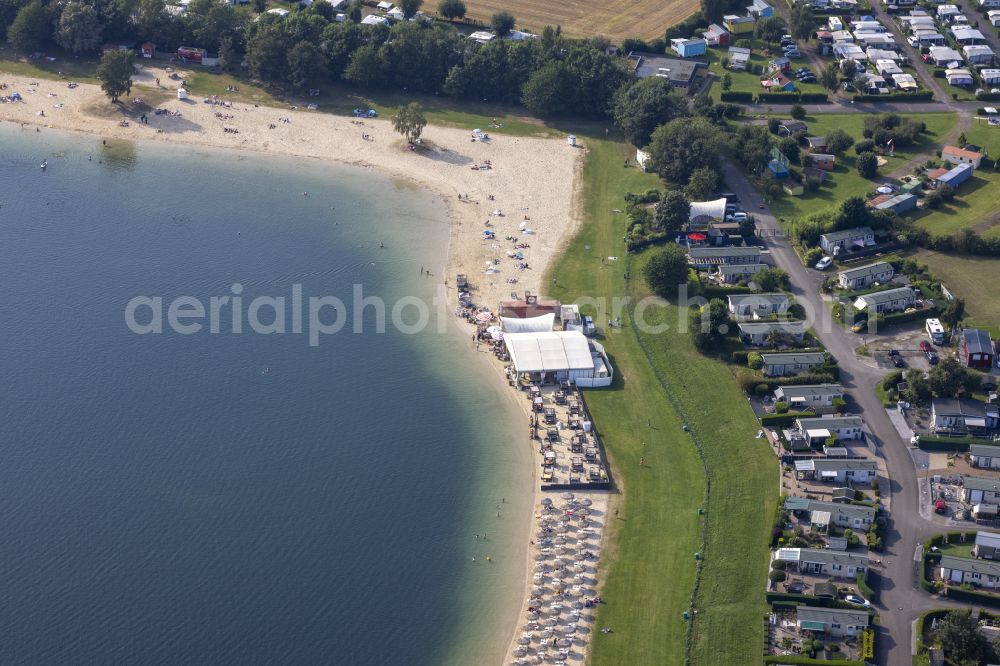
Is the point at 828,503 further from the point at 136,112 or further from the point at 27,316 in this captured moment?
the point at 136,112

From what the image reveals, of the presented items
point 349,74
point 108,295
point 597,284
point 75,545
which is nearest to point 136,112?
point 349,74

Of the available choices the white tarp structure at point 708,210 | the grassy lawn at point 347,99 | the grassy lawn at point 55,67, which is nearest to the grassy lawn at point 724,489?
the white tarp structure at point 708,210

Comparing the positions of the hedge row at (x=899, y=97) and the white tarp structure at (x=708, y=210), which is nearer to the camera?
the white tarp structure at (x=708, y=210)

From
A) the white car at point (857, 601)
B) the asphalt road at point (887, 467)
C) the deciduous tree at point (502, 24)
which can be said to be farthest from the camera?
the deciduous tree at point (502, 24)

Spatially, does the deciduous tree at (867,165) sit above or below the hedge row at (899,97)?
below

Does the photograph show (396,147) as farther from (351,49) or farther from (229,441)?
(229,441)

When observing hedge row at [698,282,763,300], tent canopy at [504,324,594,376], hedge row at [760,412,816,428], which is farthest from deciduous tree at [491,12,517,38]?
hedge row at [760,412,816,428]

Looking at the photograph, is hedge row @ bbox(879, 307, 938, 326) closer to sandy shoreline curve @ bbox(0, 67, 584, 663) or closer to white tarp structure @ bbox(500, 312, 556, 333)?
white tarp structure @ bbox(500, 312, 556, 333)

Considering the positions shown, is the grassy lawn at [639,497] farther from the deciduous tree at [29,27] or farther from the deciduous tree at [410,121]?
the deciduous tree at [29,27]
